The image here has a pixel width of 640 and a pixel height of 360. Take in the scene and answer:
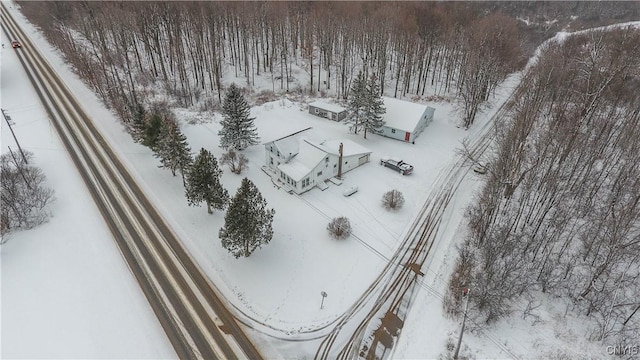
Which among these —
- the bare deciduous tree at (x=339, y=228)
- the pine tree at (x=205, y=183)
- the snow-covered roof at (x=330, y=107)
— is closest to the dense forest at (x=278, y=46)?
the snow-covered roof at (x=330, y=107)

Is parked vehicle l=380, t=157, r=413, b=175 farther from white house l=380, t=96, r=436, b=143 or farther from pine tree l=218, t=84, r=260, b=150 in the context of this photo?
pine tree l=218, t=84, r=260, b=150

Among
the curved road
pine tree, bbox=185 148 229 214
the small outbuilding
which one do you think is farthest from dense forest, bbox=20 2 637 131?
pine tree, bbox=185 148 229 214

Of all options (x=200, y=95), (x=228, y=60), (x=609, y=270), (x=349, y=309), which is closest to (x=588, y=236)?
(x=609, y=270)

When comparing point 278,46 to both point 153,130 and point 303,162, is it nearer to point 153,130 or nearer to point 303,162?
point 153,130

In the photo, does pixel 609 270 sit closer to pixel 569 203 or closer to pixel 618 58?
pixel 569 203

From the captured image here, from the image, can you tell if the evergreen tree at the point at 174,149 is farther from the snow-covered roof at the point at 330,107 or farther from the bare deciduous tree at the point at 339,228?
the snow-covered roof at the point at 330,107
